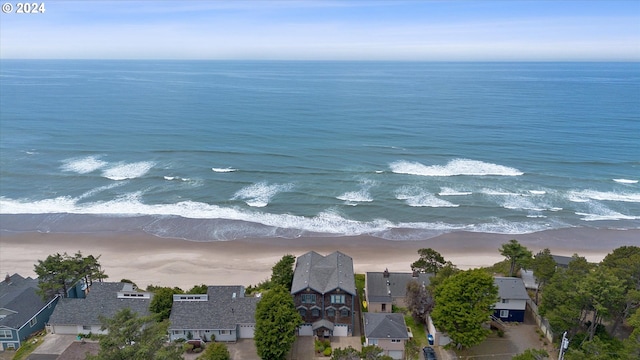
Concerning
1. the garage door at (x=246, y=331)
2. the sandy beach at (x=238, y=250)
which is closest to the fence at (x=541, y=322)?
the sandy beach at (x=238, y=250)

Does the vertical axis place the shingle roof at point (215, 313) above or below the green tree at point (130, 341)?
below

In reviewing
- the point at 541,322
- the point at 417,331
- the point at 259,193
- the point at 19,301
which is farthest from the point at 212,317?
the point at 259,193

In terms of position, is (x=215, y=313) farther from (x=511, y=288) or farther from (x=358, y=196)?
(x=358, y=196)

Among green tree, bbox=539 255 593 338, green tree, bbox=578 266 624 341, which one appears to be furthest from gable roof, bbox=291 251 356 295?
green tree, bbox=578 266 624 341

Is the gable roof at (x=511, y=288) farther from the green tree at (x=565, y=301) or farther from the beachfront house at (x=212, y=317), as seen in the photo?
the beachfront house at (x=212, y=317)

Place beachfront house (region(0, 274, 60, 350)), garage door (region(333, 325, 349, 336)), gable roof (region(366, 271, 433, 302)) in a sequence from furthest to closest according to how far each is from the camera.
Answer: gable roof (region(366, 271, 433, 302)) → garage door (region(333, 325, 349, 336)) → beachfront house (region(0, 274, 60, 350))

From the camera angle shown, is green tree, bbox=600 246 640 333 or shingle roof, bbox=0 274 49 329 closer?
green tree, bbox=600 246 640 333

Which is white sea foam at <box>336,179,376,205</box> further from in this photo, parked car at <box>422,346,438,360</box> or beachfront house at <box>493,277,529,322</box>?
parked car at <box>422,346,438,360</box>
